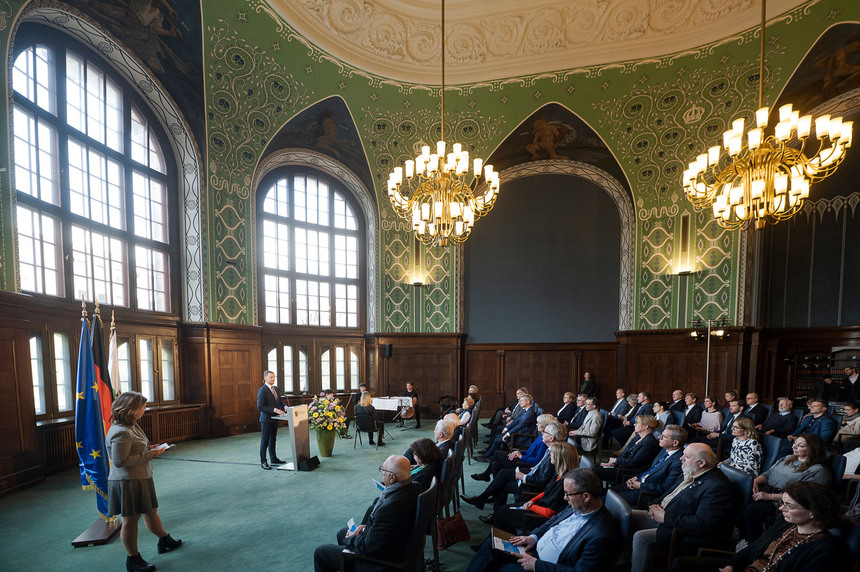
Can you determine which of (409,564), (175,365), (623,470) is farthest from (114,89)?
(623,470)

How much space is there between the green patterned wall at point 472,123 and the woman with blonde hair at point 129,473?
574 cm

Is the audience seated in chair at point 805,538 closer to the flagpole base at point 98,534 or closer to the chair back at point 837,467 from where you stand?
the chair back at point 837,467

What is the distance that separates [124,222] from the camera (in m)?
7.85

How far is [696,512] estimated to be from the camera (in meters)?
2.90

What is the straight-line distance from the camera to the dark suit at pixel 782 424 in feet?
19.9

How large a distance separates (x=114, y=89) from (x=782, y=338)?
1549 cm

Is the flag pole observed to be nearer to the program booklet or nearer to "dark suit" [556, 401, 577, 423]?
the program booklet

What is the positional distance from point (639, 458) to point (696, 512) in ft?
5.30

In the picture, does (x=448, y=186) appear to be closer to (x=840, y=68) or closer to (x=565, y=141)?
(x=565, y=141)

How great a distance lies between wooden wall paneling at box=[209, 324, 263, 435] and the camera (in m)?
8.71

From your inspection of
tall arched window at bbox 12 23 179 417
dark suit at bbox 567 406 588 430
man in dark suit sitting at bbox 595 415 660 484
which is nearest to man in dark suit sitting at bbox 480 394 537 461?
dark suit at bbox 567 406 588 430

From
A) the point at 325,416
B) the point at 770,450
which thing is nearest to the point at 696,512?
the point at 770,450

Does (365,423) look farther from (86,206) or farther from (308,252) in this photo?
(86,206)

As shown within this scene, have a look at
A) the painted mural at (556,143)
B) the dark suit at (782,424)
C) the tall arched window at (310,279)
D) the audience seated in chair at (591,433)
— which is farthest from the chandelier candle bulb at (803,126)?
the tall arched window at (310,279)
